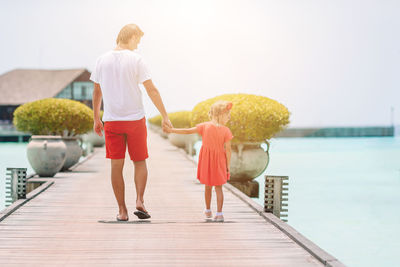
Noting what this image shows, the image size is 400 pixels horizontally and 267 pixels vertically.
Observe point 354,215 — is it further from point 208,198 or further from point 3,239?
point 3,239

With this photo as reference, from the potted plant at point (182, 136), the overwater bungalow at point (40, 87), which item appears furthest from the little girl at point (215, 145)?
the overwater bungalow at point (40, 87)

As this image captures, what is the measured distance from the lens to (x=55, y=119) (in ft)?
40.3

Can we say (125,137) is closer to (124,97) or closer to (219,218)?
(124,97)

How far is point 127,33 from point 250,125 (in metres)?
5.65

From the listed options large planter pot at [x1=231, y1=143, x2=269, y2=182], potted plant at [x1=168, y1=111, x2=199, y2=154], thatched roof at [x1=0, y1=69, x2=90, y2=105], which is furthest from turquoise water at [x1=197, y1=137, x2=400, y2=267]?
thatched roof at [x1=0, y1=69, x2=90, y2=105]

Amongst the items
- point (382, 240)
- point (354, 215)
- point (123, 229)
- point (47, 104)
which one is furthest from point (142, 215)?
point (354, 215)

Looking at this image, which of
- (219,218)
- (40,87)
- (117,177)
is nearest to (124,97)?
(117,177)

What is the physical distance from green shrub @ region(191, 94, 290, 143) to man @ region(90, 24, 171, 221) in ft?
17.3

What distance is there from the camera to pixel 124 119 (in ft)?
18.3

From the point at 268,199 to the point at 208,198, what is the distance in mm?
921

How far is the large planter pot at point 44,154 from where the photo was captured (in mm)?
10820

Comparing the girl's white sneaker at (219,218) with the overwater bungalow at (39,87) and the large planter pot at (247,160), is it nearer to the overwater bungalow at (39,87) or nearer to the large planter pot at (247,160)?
the large planter pot at (247,160)

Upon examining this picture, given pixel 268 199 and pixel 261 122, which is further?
pixel 261 122

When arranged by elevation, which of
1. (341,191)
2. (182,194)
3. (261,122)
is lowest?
(341,191)
